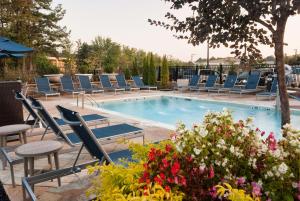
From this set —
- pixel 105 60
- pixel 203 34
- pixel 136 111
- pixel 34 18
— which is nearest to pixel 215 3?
pixel 203 34

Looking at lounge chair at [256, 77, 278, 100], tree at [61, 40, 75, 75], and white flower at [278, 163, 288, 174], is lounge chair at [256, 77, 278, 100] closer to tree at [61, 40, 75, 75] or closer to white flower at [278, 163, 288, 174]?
white flower at [278, 163, 288, 174]

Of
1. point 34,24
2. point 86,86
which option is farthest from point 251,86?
point 34,24

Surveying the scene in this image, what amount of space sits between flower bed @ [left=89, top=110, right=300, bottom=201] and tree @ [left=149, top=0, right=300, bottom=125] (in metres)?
0.62

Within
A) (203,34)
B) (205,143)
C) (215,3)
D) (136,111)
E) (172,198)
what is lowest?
(136,111)

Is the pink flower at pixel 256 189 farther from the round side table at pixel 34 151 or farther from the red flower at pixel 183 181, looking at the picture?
the round side table at pixel 34 151

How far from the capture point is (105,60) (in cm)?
2736

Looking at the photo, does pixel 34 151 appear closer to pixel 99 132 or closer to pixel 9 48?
pixel 99 132

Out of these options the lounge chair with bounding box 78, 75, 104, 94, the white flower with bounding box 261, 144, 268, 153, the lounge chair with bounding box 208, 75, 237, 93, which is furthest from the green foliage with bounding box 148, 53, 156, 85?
the white flower with bounding box 261, 144, 268, 153

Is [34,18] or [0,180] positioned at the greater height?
[34,18]

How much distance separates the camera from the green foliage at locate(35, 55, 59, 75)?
56.8 ft

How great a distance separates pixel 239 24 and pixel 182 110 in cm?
982

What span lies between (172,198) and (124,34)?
2780cm

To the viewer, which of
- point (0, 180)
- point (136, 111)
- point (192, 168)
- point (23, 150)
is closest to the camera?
point (192, 168)

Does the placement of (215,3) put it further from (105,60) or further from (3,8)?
(105,60)
